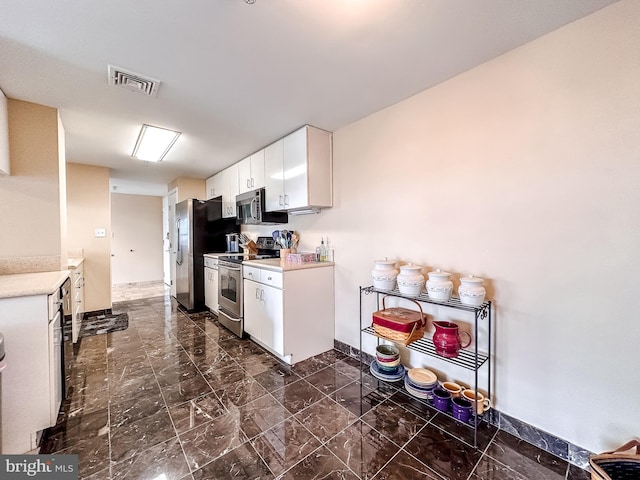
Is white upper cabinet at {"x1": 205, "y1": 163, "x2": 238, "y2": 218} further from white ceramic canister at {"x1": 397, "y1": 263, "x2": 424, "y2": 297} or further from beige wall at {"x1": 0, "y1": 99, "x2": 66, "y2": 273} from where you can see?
white ceramic canister at {"x1": 397, "y1": 263, "x2": 424, "y2": 297}

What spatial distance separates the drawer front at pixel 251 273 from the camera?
106 inches

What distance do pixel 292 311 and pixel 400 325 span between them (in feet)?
3.29

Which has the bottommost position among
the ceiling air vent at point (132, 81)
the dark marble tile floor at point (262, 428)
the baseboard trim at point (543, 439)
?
the dark marble tile floor at point (262, 428)

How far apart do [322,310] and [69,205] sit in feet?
Result: 12.7

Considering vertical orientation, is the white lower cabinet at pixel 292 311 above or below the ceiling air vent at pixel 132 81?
below

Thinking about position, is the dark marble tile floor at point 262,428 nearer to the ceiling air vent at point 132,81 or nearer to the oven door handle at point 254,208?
the oven door handle at point 254,208

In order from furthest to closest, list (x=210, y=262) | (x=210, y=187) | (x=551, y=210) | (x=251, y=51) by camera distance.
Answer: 1. (x=210, y=187)
2. (x=210, y=262)
3. (x=251, y=51)
4. (x=551, y=210)

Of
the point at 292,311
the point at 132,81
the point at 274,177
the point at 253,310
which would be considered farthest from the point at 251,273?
the point at 132,81

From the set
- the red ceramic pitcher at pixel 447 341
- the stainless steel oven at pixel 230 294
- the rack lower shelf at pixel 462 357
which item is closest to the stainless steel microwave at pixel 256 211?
the stainless steel oven at pixel 230 294

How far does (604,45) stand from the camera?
1271 millimetres

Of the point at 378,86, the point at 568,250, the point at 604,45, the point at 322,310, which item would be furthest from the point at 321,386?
the point at 604,45

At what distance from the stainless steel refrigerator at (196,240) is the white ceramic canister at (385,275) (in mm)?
3072

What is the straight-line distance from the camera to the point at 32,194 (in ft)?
6.87

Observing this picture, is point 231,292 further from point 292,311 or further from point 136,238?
point 136,238
